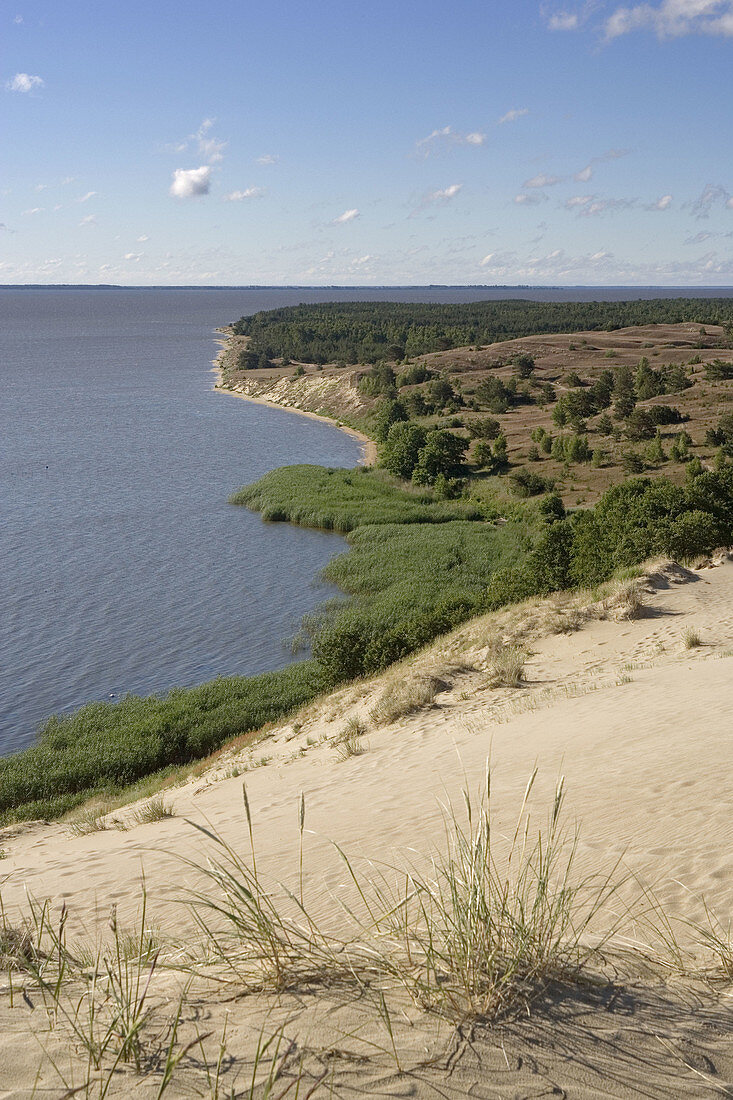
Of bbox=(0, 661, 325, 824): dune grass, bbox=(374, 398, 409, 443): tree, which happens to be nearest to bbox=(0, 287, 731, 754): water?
bbox=(0, 661, 325, 824): dune grass

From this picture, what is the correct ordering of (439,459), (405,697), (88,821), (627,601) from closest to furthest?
(88,821) → (405,697) → (627,601) → (439,459)

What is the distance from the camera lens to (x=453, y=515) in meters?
39.0

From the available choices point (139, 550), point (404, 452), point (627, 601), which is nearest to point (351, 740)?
point (627, 601)

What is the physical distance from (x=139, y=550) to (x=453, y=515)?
1459 centimetres

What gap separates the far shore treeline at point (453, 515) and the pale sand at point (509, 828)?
248 centimetres

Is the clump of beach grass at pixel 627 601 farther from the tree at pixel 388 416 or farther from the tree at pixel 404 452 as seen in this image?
the tree at pixel 388 416

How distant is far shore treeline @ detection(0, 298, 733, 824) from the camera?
58.5ft

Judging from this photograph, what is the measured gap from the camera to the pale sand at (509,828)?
325cm

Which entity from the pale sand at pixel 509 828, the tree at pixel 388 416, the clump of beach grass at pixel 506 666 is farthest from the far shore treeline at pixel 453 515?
the clump of beach grass at pixel 506 666

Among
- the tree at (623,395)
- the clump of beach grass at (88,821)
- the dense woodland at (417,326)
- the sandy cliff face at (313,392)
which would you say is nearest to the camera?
the clump of beach grass at (88,821)

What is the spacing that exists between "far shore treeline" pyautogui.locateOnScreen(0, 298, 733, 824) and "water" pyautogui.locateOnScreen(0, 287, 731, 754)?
1.66 metres

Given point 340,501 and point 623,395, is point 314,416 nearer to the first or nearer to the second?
point 623,395

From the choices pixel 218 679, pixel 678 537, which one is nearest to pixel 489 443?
pixel 678 537

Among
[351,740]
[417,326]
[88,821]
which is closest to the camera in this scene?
[88,821]
